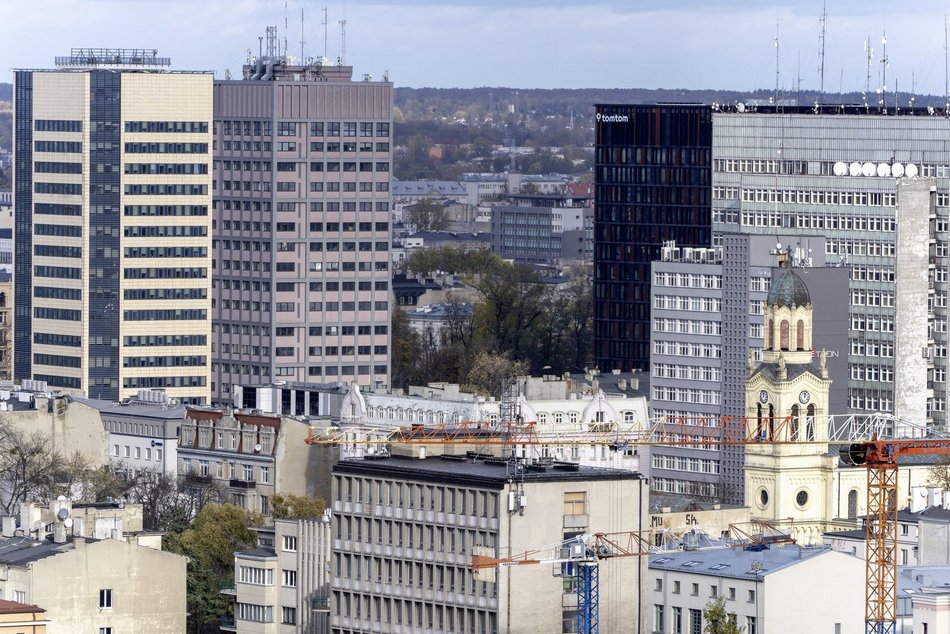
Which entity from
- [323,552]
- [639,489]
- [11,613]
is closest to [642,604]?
[639,489]

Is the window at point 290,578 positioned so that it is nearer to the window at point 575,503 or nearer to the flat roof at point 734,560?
the flat roof at point 734,560

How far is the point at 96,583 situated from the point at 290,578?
31.4 ft

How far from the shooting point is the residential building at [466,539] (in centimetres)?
17450

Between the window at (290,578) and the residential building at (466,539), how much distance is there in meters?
5.60

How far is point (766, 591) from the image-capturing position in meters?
174

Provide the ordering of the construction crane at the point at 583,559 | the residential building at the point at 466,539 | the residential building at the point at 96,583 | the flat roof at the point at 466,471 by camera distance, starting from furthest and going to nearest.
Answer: the residential building at the point at 96,583, the flat roof at the point at 466,471, the residential building at the point at 466,539, the construction crane at the point at 583,559

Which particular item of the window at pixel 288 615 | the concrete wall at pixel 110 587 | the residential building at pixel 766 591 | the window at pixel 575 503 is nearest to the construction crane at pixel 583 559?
the window at pixel 575 503

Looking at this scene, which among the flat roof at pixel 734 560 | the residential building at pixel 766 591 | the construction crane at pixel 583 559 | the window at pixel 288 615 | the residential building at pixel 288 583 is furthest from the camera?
the window at pixel 288 615

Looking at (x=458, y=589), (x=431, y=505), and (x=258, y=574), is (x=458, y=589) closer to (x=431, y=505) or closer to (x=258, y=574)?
(x=431, y=505)

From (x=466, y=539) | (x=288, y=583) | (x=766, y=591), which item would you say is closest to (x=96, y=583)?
(x=288, y=583)

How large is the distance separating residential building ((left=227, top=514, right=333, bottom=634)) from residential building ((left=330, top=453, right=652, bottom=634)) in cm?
325

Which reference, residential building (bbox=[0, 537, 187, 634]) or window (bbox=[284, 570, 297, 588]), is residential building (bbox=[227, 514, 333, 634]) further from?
residential building (bbox=[0, 537, 187, 634])

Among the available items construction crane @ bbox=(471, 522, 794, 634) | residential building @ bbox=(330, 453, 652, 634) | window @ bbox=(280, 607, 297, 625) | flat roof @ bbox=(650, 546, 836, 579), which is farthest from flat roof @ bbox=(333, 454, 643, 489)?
window @ bbox=(280, 607, 297, 625)

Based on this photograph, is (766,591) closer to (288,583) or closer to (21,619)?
(288,583)
